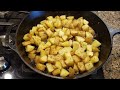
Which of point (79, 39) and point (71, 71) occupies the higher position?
point (79, 39)

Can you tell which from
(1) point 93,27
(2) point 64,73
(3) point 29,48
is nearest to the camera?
(2) point 64,73

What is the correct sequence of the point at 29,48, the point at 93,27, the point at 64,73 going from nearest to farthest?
the point at 64,73 < the point at 29,48 < the point at 93,27

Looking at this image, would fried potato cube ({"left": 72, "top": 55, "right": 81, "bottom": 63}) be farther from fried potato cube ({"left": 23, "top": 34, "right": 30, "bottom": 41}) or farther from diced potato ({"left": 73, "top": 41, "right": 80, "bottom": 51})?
fried potato cube ({"left": 23, "top": 34, "right": 30, "bottom": 41})

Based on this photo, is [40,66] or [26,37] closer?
[40,66]

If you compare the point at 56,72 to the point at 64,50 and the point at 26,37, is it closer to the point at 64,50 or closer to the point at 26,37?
the point at 64,50

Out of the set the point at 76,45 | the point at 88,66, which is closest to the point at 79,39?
the point at 76,45
